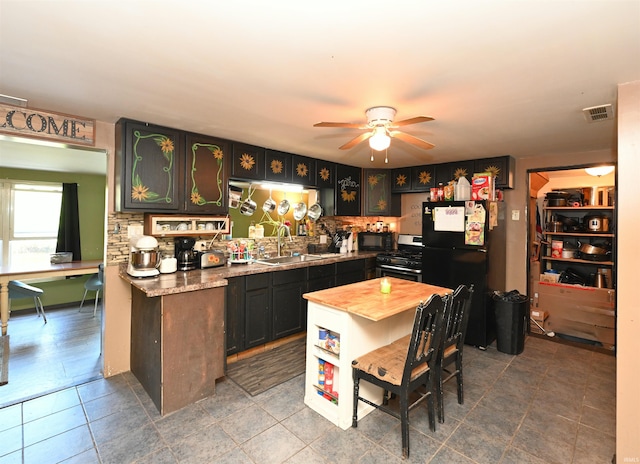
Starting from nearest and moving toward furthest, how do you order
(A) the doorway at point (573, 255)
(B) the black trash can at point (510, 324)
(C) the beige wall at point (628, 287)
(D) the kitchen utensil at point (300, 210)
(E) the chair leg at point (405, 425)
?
(C) the beige wall at point (628, 287), (E) the chair leg at point (405, 425), (B) the black trash can at point (510, 324), (A) the doorway at point (573, 255), (D) the kitchen utensil at point (300, 210)

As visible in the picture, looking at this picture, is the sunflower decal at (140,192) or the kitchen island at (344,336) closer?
the kitchen island at (344,336)

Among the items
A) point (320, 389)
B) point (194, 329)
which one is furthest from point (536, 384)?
point (194, 329)

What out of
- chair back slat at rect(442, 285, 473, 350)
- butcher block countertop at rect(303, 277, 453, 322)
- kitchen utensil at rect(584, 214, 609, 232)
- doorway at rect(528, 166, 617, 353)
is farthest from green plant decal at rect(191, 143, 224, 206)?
kitchen utensil at rect(584, 214, 609, 232)

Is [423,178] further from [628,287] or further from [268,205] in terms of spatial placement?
[628,287]

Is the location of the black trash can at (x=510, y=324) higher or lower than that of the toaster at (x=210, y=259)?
lower

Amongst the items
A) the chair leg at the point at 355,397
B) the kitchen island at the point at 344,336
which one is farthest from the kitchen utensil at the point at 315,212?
the chair leg at the point at 355,397

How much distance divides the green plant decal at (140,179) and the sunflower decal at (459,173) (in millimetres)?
3454

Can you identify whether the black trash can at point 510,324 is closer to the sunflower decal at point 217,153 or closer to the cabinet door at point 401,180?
the cabinet door at point 401,180

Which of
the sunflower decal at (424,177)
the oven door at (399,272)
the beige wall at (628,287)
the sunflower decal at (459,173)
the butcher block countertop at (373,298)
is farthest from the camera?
the sunflower decal at (424,177)

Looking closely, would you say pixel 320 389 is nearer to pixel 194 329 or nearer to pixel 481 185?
pixel 194 329

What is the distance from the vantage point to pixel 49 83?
1950 millimetres

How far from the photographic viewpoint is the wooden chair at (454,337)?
2133 millimetres

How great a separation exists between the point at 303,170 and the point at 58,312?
4217 mm

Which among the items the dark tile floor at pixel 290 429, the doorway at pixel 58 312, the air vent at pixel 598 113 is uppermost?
the air vent at pixel 598 113
